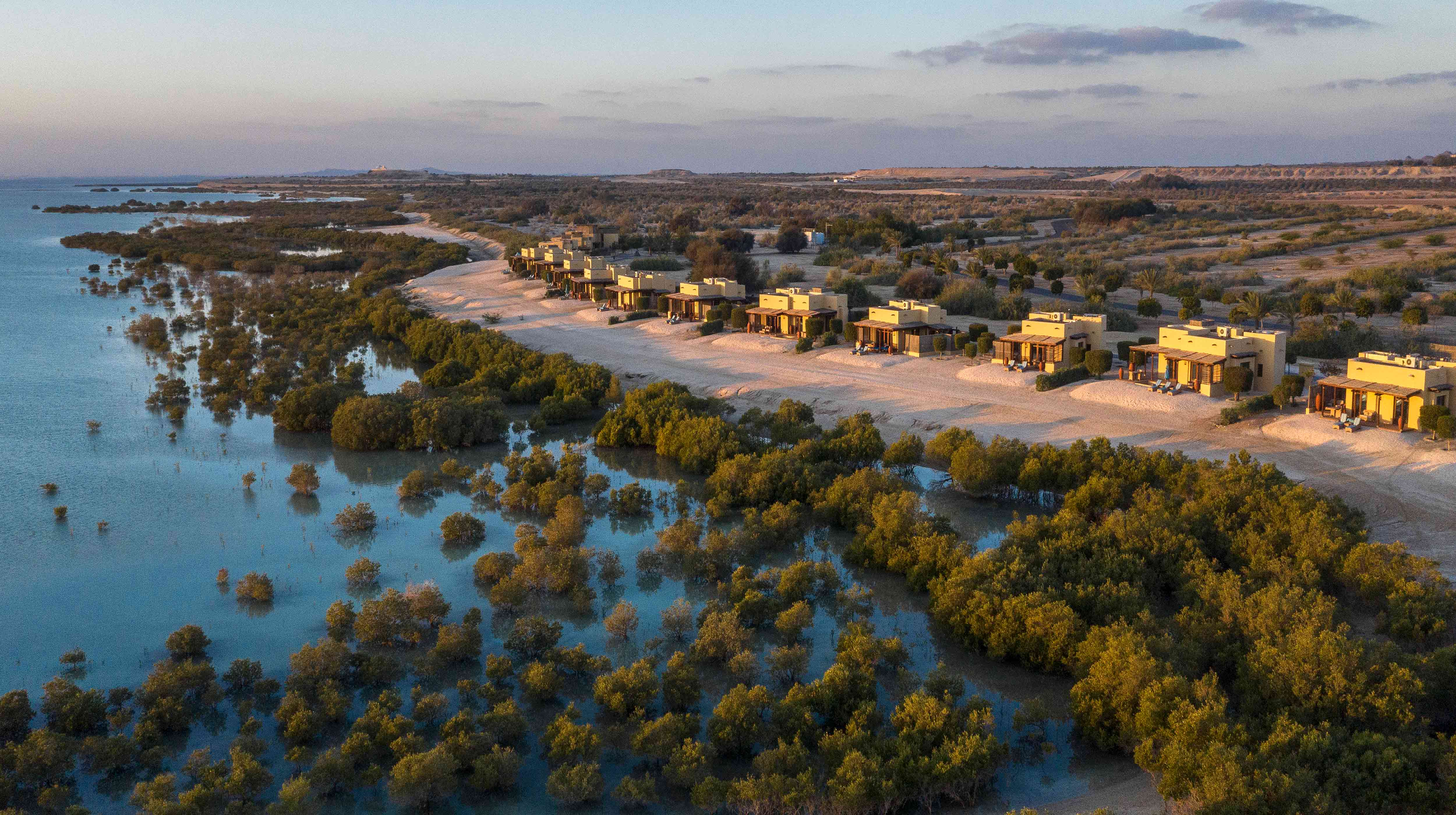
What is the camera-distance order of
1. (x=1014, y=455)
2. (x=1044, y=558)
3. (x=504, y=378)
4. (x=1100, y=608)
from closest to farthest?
(x=1100, y=608) < (x=1044, y=558) < (x=1014, y=455) < (x=504, y=378)

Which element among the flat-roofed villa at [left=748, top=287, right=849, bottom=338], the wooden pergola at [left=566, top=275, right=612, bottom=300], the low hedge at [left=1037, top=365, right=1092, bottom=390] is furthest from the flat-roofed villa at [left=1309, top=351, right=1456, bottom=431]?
the wooden pergola at [left=566, top=275, right=612, bottom=300]

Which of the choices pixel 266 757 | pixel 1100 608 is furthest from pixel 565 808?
pixel 1100 608

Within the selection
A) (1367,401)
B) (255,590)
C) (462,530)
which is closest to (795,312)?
(1367,401)

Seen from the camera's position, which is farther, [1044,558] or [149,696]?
[1044,558]

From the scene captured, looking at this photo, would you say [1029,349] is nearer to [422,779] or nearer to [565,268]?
[422,779]

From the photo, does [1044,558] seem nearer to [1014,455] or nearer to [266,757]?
[1014,455]

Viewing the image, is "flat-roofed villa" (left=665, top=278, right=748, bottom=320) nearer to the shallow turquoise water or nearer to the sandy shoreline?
the sandy shoreline

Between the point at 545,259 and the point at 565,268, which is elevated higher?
the point at 545,259

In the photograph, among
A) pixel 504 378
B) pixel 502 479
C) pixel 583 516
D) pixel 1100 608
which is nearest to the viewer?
pixel 1100 608
